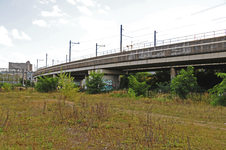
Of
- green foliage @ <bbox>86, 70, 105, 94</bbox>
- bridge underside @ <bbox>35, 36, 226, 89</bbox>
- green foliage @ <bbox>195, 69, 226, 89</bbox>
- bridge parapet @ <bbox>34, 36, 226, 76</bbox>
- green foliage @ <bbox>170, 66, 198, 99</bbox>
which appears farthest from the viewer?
green foliage @ <bbox>195, 69, 226, 89</bbox>

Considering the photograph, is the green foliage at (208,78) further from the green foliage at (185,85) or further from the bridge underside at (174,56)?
the green foliage at (185,85)

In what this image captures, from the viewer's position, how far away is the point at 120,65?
27.5 m

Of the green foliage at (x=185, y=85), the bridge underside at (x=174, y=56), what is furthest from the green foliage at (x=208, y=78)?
the green foliage at (x=185, y=85)

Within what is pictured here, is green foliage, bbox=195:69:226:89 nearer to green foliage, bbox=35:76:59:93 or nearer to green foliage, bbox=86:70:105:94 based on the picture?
→ green foliage, bbox=86:70:105:94

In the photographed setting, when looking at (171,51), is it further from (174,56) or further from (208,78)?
(208,78)

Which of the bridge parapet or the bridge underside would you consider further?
the bridge underside

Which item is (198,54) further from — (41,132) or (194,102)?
(41,132)

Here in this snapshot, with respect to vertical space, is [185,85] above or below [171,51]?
below

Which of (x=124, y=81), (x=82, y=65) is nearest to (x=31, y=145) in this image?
(x=82, y=65)

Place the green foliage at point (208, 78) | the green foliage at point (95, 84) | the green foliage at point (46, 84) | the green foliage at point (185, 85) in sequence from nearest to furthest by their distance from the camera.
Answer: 1. the green foliage at point (185, 85)
2. the green foliage at point (95, 84)
3. the green foliage at point (208, 78)
4. the green foliage at point (46, 84)

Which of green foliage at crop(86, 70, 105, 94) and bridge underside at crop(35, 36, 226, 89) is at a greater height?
Result: bridge underside at crop(35, 36, 226, 89)

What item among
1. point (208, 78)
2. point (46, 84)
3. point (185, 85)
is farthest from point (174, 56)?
point (46, 84)

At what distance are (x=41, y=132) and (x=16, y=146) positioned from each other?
51.9 inches

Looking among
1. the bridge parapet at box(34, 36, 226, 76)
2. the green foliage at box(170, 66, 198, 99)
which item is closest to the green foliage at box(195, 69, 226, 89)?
the bridge parapet at box(34, 36, 226, 76)
